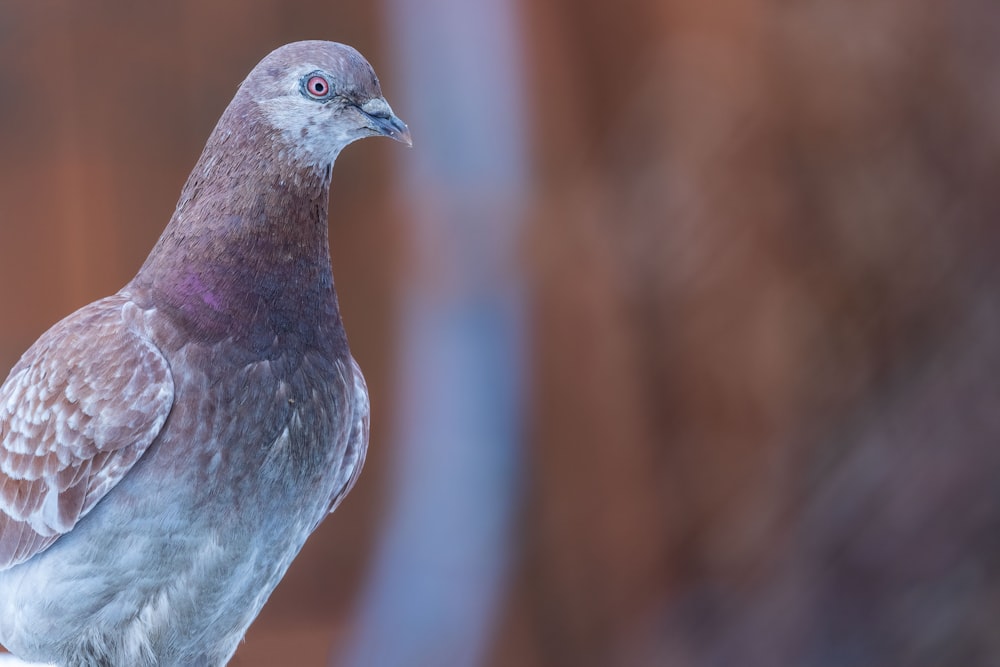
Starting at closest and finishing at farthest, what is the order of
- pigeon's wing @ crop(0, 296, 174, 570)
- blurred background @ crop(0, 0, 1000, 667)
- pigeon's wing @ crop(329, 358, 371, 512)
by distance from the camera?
pigeon's wing @ crop(0, 296, 174, 570), pigeon's wing @ crop(329, 358, 371, 512), blurred background @ crop(0, 0, 1000, 667)

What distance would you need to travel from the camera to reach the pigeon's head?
4.74 feet

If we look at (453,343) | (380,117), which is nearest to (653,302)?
(453,343)

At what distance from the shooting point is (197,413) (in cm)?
144

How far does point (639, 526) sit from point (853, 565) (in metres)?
0.80

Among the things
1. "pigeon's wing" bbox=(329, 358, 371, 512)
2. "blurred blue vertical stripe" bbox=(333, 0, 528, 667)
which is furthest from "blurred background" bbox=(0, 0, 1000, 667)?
"pigeon's wing" bbox=(329, 358, 371, 512)


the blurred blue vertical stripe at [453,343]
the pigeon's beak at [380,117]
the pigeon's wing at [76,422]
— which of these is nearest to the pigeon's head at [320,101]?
the pigeon's beak at [380,117]

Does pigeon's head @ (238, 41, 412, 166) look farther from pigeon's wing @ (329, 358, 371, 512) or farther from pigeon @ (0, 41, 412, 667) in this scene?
pigeon's wing @ (329, 358, 371, 512)

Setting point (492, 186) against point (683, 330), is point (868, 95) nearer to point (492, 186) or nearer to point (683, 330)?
point (683, 330)

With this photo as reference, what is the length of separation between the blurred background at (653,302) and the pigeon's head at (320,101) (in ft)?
6.73

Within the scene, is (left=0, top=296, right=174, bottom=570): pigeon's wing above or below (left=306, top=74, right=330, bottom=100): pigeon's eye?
below

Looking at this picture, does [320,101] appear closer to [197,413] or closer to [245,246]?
[245,246]

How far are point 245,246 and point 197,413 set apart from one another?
0.84ft

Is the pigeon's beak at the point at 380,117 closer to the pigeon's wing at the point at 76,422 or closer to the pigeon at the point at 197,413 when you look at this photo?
the pigeon at the point at 197,413

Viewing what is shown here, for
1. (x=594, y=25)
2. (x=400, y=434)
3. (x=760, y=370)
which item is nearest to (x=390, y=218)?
(x=400, y=434)
